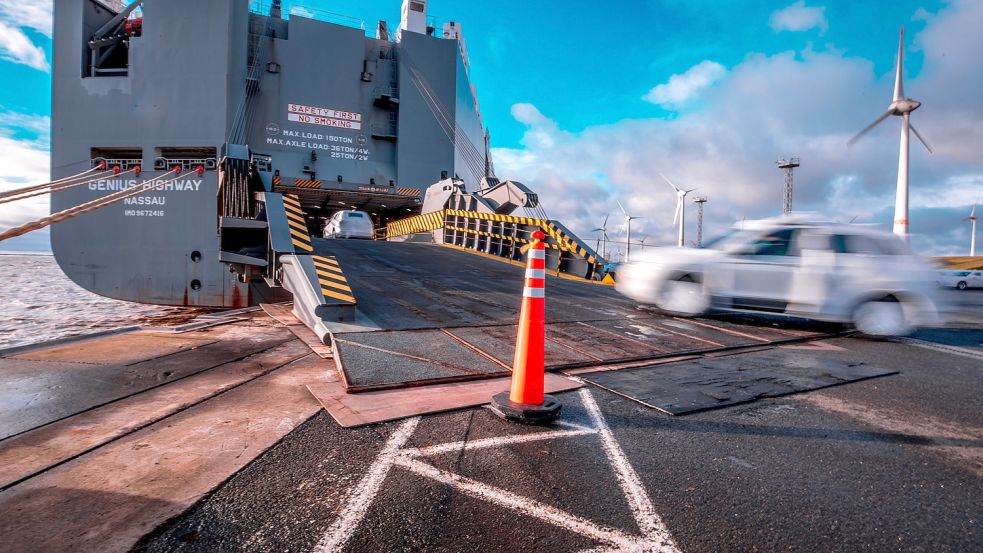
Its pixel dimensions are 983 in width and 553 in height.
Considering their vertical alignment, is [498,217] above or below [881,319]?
above

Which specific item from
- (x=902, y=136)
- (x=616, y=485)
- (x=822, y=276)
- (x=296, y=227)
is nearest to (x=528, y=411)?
(x=616, y=485)

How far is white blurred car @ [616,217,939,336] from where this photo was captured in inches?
265

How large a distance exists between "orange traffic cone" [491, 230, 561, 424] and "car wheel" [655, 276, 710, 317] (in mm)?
5087

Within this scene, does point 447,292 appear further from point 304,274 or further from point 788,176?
point 788,176

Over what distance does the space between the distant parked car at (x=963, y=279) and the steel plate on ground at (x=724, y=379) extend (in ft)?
110

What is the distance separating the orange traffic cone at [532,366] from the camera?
334cm

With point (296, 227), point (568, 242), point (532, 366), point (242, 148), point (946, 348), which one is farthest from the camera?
point (568, 242)

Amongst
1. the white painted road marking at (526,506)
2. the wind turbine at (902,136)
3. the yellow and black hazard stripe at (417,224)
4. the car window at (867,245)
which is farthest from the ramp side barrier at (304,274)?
the wind turbine at (902,136)

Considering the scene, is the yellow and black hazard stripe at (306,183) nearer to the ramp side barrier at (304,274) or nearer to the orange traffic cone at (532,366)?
the ramp side barrier at (304,274)

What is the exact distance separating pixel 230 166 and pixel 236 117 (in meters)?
8.03

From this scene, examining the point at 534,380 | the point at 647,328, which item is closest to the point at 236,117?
the point at 647,328

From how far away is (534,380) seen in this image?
344 cm

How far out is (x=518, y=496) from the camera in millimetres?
2334

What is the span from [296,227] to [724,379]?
7365 mm
